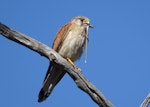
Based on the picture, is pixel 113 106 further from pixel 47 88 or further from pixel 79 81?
pixel 47 88

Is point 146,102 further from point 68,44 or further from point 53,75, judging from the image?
point 68,44

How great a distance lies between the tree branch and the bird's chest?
1.52 metres

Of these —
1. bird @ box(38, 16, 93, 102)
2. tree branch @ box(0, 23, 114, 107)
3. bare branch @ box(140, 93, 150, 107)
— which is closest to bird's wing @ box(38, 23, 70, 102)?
bird @ box(38, 16, 93, 102)

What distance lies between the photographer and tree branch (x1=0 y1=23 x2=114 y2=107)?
5.11m

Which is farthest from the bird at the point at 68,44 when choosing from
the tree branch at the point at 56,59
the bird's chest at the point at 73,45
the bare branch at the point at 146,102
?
the bare branch at the point at 146,102

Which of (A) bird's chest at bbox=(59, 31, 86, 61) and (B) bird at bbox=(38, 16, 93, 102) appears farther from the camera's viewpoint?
(A) bird's chest at bbox=(59, 31, 86, 61)

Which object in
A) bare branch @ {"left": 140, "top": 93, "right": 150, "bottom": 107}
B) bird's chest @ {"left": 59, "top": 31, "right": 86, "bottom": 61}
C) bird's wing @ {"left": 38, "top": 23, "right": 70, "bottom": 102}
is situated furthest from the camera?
bird's chest @ {"left": 59, "top": 31, "right": 86, "bottom": 61}

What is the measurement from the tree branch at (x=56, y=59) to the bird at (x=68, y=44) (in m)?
1.33

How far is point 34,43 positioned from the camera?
5191mm

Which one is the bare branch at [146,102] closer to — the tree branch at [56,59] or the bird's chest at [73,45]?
the tree branch at [56,59]

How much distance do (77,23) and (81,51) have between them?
1.95ft

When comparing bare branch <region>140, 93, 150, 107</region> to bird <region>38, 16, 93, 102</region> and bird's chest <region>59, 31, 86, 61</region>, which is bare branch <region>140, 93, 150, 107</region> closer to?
bird <region>38, 16, 93, 102</region>

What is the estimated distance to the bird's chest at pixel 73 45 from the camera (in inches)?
276

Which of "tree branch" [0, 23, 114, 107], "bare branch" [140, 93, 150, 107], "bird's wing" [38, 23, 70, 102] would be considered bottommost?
"bare branch" [140, 93, 150, 107]
